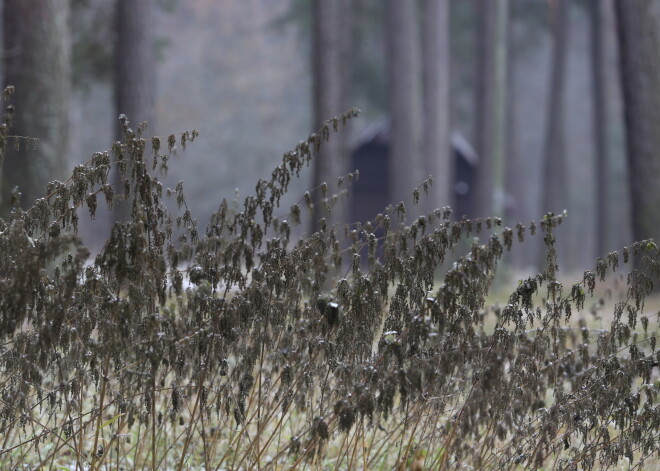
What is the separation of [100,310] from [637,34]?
10.3m

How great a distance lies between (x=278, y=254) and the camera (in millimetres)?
3660

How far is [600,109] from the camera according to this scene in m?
27.8

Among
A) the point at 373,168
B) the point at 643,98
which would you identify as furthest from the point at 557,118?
the point at 643,98

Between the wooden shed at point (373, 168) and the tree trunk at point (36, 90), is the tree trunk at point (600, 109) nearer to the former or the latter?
the wooden shed at point (373, 168)

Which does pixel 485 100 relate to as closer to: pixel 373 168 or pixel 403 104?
pixel 403 104

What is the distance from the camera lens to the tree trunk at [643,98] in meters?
12.0

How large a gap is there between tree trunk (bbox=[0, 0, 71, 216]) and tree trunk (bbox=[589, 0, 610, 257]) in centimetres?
1997

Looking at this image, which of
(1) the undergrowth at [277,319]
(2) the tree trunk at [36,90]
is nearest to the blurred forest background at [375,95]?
(2) the tree trunk at [36,90]

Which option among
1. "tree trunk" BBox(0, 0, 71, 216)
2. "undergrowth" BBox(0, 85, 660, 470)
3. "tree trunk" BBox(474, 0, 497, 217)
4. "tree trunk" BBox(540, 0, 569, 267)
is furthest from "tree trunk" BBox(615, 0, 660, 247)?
"tree trunk" BBox(540, 0, 569, 267)

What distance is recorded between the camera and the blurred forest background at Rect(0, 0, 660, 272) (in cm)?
1202

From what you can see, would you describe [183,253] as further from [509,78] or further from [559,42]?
[509,78]

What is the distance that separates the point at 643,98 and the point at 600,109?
645 inches

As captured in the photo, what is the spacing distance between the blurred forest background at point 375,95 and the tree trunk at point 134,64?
1.0 inches

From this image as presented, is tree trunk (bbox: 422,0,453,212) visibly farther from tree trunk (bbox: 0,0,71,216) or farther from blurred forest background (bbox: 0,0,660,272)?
tree trunk (bbox: 0,0,71,216)
